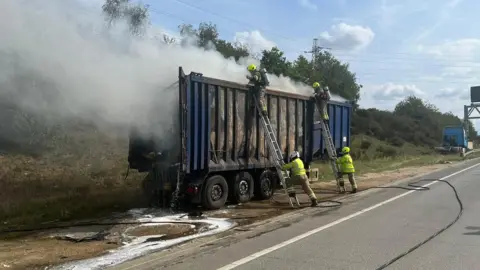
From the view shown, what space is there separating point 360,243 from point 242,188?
17.9 feet

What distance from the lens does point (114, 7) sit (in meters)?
23.8

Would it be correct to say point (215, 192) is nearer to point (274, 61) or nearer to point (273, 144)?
point (273, 144)

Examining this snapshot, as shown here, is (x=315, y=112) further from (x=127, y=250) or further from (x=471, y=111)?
(x=471, y=111)

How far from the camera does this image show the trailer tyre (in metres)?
11.7

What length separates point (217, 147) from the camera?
11086mm

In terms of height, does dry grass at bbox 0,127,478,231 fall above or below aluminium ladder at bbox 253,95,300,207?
below

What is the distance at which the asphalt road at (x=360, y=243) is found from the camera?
227 inches

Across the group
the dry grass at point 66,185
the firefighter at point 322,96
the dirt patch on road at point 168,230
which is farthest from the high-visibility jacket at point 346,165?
the dirt patch on road at point 168,230

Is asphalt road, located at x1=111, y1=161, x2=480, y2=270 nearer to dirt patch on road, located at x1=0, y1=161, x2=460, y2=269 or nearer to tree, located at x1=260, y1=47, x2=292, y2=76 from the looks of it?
dirt patch on road, located at x1=0, y1=161, x2=460, y2=269

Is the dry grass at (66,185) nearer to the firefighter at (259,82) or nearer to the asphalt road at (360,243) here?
the firefighter at (259,82)

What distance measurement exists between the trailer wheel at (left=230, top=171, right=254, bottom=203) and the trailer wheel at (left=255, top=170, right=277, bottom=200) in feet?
1.34

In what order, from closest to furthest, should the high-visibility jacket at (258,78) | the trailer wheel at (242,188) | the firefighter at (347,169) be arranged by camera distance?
the trailer wheel at (242,188), the high-visibility jacket at (258,78), the firefighter at (347,169)

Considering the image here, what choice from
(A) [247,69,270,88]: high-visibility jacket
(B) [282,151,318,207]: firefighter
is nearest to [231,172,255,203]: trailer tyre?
(B) [282,151,318,207]: firefighter

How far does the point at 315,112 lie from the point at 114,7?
547 inches
